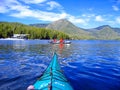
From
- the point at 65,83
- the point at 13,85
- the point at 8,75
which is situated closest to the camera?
the point at 65,83

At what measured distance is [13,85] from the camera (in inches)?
763

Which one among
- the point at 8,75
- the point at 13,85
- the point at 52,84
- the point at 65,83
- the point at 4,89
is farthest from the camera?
the point at 8,75

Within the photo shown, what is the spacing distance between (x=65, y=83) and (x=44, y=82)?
4.67ft

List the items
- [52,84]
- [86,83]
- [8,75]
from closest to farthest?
[52,84] < [86,83] < [8,75]

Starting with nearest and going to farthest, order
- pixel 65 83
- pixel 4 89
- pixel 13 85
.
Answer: pixel 65 83
pixel 4 89
pixel 13 85

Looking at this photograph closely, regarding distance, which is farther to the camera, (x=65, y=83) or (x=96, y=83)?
(x=96, y=83)

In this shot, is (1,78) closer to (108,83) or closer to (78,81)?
(78,81)

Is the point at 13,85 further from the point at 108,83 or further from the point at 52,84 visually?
the point at 108,83

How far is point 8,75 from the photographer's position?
77.4 feet

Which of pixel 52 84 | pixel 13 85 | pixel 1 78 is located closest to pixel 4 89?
pixel 13 85

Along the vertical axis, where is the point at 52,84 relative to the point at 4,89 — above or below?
above

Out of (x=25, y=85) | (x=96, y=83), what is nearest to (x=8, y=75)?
(x=25, y=85)

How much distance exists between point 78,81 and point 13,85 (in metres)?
6.84

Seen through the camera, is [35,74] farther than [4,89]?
Yes
